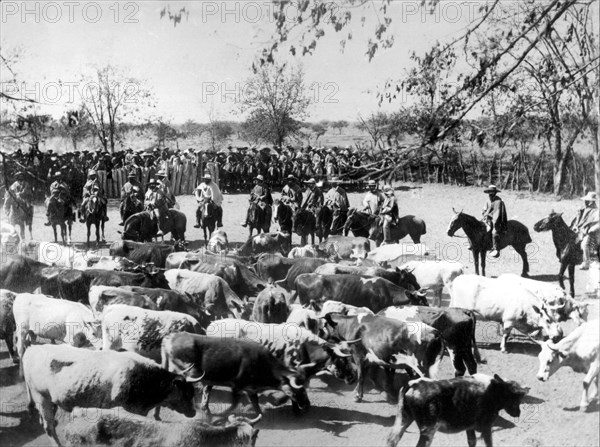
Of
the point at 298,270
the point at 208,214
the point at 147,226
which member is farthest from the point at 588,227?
the point at 147,226

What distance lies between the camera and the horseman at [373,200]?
1786 centimetres

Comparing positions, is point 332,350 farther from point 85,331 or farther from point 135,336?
point 85,331

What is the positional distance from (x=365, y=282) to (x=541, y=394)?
3240 millimetres

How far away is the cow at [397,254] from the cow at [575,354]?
16.8 ft

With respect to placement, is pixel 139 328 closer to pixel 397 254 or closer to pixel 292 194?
pixel 397 254

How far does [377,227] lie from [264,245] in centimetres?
312

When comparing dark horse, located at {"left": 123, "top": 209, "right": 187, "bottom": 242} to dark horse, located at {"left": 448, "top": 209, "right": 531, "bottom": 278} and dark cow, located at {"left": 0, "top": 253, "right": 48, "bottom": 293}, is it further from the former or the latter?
dark horse, located at {"left": 448, "top": 209, "right": 531, "bottom": 278}

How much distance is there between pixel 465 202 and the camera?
22.7 metres

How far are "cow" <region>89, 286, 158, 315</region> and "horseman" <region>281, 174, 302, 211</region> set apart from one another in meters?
8.85

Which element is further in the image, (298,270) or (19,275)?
(298,270)

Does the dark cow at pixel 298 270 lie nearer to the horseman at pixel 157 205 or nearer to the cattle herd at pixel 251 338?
the cattle herd at pixel 251 338

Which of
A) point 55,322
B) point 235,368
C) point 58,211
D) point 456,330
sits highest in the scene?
point 58,211

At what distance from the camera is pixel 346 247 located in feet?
50.7

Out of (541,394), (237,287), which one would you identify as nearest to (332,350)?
(541,394)
